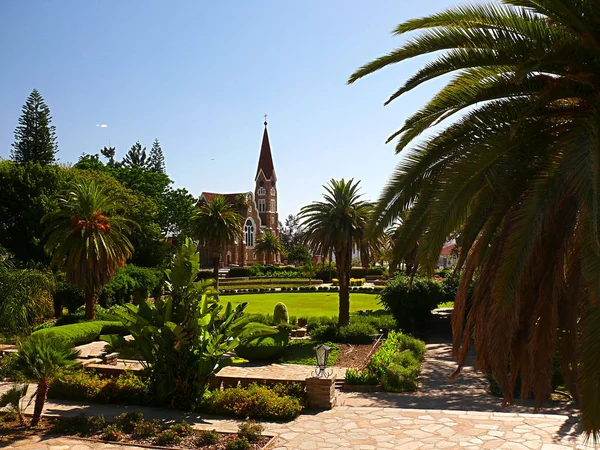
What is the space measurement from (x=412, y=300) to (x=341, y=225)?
4691 millimetres

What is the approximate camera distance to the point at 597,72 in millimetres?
5883

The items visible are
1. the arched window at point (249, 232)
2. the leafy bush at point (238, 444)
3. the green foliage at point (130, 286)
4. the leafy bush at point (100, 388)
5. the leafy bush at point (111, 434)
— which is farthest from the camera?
the arched window at point (249, 232)

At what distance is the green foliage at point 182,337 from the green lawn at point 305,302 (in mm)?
20741

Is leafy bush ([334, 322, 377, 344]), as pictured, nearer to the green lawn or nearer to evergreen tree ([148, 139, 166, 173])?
the green lawn

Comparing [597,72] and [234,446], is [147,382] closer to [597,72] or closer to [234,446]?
[234,446]

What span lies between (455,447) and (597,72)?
22.8ft

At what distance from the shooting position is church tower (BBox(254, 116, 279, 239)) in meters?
95.7

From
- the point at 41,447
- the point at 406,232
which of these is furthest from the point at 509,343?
the point at 41,447

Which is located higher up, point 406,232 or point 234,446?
point 406,232

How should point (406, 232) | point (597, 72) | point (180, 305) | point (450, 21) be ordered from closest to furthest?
point (597, 72)
point (450, 21)
point (406, 232)
point (180, 305)

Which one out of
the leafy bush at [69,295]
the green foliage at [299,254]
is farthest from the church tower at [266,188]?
the leafy bush at [69,295]

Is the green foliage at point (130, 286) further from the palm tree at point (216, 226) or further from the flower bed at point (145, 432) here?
the flower bed at point (145, 432)

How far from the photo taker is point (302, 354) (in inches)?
835

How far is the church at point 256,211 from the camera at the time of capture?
82.4 meters
